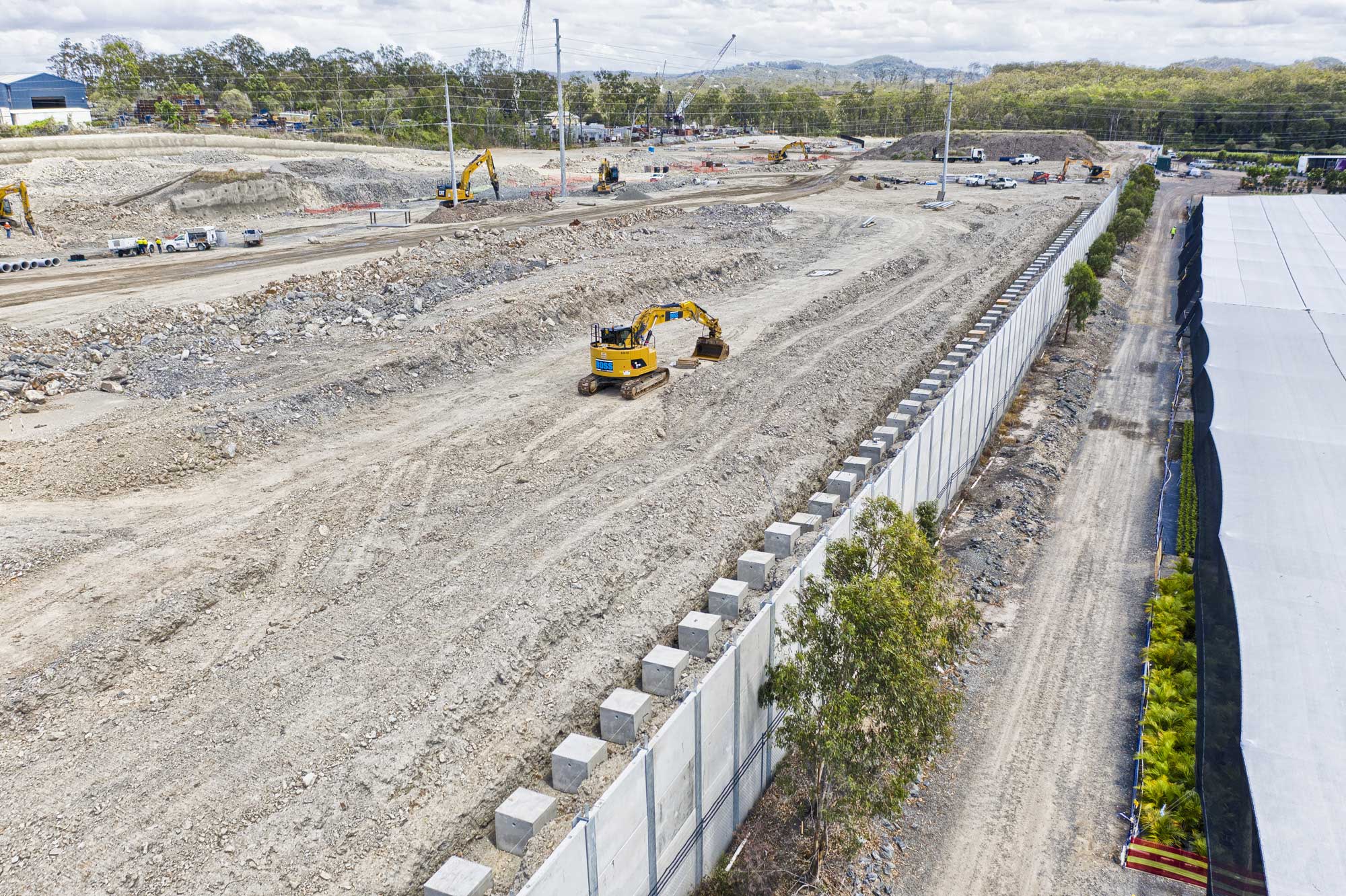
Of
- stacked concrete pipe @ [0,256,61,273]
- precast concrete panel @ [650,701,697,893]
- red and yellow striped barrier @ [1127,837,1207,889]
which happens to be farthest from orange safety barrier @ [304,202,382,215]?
red and yellow striped barrier @ [1127,837,1207,889]

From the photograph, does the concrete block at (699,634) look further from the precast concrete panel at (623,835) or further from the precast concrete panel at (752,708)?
the precast concrete panel at (623,835)

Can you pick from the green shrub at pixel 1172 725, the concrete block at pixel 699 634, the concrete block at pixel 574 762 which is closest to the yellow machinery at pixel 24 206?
the concrete block at pixel 699 634

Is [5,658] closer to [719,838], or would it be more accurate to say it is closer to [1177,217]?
[719,838]

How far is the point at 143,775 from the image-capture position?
11453 millimetres

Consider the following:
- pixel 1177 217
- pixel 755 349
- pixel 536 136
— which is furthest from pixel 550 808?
pixel 536 136

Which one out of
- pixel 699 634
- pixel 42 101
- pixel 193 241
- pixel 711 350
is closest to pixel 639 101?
pixel 42 101

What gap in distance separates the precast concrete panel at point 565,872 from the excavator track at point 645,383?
56.6 feet

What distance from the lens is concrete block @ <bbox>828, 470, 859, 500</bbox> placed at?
1802 cm

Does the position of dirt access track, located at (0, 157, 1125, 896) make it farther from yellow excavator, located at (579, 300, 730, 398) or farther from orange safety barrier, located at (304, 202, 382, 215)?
orange safety barrier, located at (304, 202, 382, 215)

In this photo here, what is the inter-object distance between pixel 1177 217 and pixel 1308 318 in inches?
1942

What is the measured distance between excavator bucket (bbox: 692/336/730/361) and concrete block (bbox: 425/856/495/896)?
2044cm

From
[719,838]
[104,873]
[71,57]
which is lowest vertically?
[719,838]

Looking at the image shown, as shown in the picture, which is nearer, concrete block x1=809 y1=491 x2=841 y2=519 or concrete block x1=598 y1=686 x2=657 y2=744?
concrete block x1=598 y1=686 x2=657 y2=744

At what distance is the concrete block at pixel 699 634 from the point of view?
1331 centimetres
